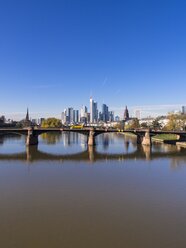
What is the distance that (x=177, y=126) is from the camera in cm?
8050

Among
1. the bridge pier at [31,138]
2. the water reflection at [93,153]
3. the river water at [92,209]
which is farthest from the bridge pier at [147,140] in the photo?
the river water at [92,209]

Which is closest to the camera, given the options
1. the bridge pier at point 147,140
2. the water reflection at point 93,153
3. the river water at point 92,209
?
the river water at point 92,209

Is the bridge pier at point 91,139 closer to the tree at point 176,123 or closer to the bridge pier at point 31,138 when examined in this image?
the bridge pier at point 31,138

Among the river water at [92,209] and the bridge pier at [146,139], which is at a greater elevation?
the bridge pier at [146,139]

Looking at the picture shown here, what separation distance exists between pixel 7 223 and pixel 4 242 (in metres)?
2.09

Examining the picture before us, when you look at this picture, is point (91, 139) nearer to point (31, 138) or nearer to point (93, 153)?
point (93, 153)

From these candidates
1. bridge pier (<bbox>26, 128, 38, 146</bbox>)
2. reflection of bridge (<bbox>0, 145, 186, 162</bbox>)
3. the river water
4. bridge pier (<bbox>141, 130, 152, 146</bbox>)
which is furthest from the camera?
bridge pier (<bbox>141, 130, 152, 146</bbox>)

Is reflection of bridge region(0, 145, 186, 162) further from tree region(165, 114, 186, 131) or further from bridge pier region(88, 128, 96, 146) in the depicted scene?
tree region(165, 114, 186, 131)

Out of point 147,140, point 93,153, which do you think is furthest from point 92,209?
point 147,140

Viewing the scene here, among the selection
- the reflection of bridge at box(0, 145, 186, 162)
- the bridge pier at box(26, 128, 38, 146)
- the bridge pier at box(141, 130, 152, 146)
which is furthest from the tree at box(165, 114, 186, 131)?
the bridge pier at box(26, 128, 38, 146)

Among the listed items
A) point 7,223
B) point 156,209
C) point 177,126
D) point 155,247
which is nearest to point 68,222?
point 7,223

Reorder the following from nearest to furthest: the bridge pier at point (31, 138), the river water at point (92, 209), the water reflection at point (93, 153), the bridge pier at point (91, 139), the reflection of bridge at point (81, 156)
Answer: the river water at point (92, 209) → the reflection of bridge at point (81, 156) → the water reflection at point (93, 153) → the bridge pier at point (31, 138) → the bridge pier at point (91, 139)

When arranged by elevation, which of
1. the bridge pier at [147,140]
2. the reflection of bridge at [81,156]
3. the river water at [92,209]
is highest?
the bridge pier at [147,140]

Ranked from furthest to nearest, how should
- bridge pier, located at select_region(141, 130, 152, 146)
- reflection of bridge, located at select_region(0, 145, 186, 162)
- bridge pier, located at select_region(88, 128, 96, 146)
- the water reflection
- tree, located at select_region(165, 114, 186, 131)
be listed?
tree, located at select_region(165, 114, 186, 131) < bridge pier, located at select_region(88, 128, 96, 146) < bridge pier, located at select_region(141, 130, 152, 146) < the water reflection < reflection of bridge, located at select_region(0, 145, 186, 162)
